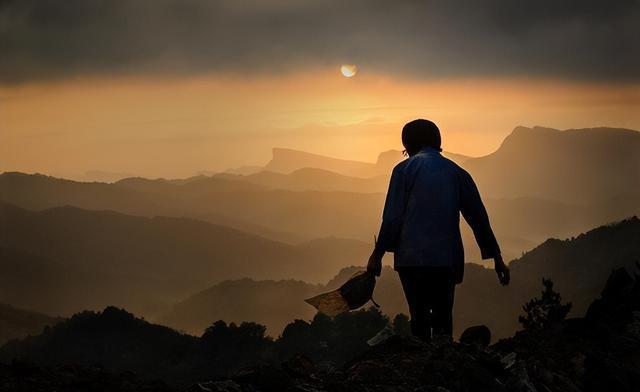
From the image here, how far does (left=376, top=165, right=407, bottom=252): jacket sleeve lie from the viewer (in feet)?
26.3

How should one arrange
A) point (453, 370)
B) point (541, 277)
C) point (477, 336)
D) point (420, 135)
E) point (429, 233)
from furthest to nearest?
point (541, 277) < point (477, 336) < point (420, 135) < point (429, 233) < point (453, 370)

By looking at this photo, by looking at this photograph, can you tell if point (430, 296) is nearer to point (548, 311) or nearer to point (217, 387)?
point (217, 387)

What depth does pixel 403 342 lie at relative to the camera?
7.67 m

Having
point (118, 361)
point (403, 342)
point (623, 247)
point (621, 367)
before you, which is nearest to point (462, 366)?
point (403, 342)

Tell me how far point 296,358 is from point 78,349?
391 feet

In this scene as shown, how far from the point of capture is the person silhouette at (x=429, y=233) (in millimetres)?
7848

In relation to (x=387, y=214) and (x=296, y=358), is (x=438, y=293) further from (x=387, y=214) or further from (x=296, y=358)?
(x=296, y=358)

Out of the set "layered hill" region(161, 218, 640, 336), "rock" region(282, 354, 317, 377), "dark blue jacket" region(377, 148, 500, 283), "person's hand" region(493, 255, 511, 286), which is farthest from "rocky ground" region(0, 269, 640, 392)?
"layered hill" region(161, 218, 640, 336)

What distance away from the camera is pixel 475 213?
8.09 meters

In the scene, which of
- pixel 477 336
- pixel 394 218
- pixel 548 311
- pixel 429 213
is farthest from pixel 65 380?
pixel 548 311

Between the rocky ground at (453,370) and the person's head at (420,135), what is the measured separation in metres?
2.03

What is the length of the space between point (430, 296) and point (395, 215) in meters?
0.89

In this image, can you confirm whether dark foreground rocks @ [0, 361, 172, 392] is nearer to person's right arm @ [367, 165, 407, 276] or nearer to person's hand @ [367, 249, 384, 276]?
person's hand @ [367, 249, 384, 276]

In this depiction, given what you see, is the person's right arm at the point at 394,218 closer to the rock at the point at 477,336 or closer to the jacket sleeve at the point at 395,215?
the jacket sleeve at the point at 395,215
